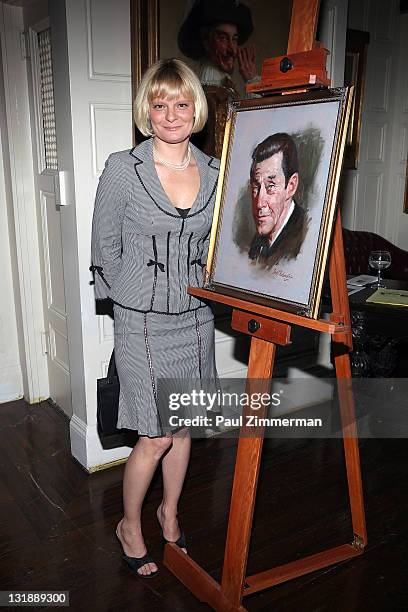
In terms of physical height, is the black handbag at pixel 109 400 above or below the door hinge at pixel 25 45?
below

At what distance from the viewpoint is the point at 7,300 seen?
139 inches

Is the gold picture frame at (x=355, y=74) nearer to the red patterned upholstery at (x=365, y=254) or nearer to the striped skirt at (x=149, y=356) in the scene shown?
the red patterned upholstery at (x=365, y=254)

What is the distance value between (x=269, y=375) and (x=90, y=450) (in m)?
1.36

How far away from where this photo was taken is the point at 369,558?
2.23 meters

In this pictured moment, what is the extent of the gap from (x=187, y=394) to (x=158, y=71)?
A: 1.09 m

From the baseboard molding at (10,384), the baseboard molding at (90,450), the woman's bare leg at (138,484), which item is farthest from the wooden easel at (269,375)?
the baseboard molding at (10,384)

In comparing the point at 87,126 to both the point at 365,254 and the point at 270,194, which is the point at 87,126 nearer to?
the point at 270,194

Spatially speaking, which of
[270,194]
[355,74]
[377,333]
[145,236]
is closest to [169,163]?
[145,236]

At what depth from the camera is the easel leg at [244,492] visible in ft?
5.77

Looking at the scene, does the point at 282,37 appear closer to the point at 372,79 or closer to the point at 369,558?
the point at 372,79

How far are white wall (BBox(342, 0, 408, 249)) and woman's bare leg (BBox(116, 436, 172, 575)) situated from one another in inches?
119

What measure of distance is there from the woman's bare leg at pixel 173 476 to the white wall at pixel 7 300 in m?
1.66

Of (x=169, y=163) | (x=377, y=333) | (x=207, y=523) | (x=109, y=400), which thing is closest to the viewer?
(x=169, y=163)

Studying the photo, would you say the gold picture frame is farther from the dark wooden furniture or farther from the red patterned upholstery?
the dark wooden furniture
